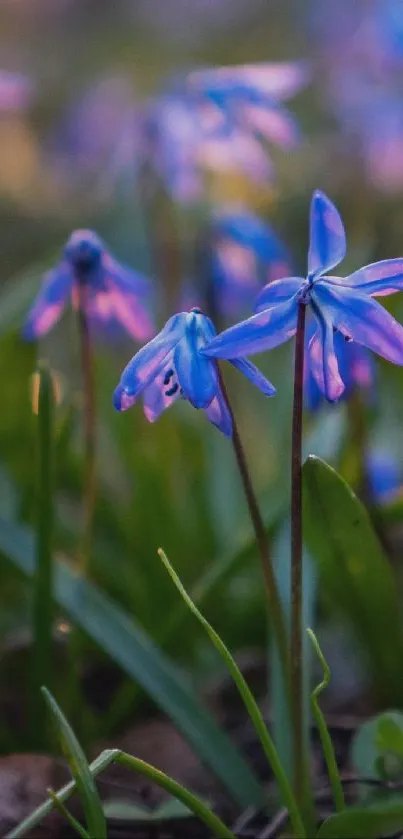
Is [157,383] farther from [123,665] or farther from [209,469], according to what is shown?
[209,469]

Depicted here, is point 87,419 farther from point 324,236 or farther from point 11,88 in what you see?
point 11,88

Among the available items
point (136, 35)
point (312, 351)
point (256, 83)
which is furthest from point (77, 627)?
point (136, 35)

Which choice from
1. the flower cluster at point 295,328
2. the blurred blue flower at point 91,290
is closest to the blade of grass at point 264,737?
the flower cluster at point 295,328

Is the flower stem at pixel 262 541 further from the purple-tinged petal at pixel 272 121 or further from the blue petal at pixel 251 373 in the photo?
the purple-tinged petal at pixel 272 121

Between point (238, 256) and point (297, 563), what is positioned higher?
point (238, 256)

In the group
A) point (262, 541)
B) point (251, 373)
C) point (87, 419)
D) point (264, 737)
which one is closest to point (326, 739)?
point (264, 737)
